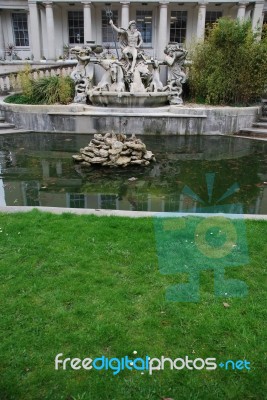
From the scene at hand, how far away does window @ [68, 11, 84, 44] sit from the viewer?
27.7m

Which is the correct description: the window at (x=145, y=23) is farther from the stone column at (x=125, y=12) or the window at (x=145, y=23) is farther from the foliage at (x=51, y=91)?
the foliage at (x=51, y=91)

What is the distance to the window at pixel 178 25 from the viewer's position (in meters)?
27.7

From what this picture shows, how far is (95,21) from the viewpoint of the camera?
27.5 metres

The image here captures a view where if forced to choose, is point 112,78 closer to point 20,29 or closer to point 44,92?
point 44,92

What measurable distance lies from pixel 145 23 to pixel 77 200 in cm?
2646

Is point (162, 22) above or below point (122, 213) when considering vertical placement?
above

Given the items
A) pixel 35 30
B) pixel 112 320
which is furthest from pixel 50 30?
pixel 112 320

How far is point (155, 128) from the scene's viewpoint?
1088cm

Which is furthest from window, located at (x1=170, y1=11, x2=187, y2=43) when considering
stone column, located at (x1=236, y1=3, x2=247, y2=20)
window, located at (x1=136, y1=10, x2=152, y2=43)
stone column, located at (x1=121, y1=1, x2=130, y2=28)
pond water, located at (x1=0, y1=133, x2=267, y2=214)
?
pond water, located at (x1=0, y1=133, x2=267, y2=214)

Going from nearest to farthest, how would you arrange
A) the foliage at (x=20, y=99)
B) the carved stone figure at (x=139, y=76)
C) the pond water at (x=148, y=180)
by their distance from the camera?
the pond water at (x=148, y=180)
the foliage at (x=20, y=99)
the carved stone figure at (x=139, y=76)

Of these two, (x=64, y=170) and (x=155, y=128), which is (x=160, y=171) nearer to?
(x=64, y=170)

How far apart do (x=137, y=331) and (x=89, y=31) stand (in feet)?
88.0

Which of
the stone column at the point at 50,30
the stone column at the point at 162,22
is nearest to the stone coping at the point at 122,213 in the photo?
the stone column at the point at 162,22

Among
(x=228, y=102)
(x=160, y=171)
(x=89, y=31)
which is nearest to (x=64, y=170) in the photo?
(x=160, y=171)
